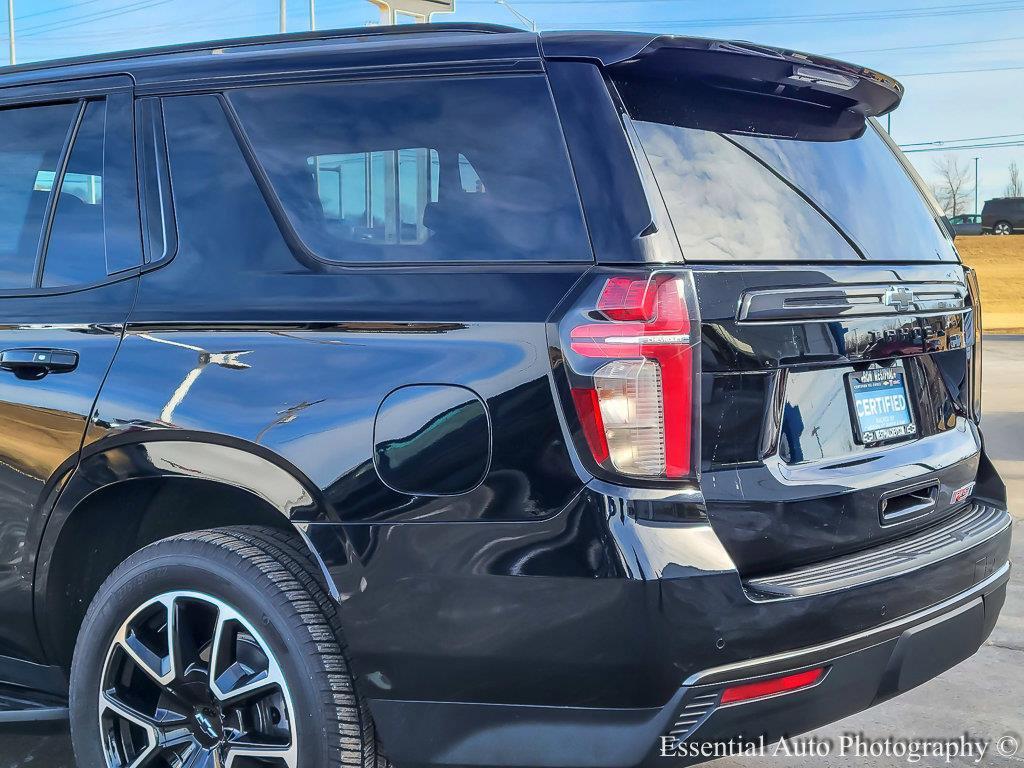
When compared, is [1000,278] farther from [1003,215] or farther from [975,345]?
[975,345]

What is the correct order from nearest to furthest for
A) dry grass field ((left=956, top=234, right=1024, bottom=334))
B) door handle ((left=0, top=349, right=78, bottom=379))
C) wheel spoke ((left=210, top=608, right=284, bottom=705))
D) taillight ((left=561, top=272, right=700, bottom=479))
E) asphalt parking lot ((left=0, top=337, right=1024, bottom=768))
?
taillight ((left=561, top=272, right=700, bottom=479)) → wheel spoke ((left=210, top=608, right=284, bottom=705)) → door handle ((left=0, top=349, right=78, bottom=379)) → asphalt parking lot ((left=0, top=337, right=1024, bottom=768)) → dry grass field ((left=956, top=234, right=1024, bottom=334))

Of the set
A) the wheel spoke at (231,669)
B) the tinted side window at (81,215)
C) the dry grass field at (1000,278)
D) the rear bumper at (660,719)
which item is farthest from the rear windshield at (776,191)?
the dry grass field at (1000,278)

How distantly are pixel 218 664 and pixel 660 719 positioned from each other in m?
1.02

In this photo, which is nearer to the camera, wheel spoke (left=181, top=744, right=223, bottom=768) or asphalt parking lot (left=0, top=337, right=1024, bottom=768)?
wheel spoke (left=181, top=744, right=223, bottom=768)

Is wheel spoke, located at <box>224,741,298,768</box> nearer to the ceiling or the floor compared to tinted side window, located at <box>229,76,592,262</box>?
nearer to the floor

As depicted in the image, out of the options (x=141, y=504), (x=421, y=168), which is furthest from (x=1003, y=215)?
(x=141, y=504)

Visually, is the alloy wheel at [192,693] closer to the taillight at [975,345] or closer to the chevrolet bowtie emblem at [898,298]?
the chevrolet bowtie emblem at [898,298]

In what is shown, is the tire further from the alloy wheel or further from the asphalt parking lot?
A: the asphalt parking lot

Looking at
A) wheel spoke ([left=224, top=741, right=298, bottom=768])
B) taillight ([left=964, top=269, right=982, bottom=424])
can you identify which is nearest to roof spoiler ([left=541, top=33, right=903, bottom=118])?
taillight ([left=964, top=269, right=982, bottom=424])

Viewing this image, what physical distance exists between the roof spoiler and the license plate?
691 millimetres

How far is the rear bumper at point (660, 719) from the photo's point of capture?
7.02 feet

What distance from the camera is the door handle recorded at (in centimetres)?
272

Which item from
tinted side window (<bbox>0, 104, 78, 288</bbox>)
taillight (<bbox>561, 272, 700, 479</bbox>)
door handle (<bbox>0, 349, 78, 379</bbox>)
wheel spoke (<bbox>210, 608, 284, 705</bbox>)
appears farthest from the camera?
tinted side window (<bbox>0, 104, 78, 288</bbox>)

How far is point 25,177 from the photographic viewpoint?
10.2 ft
